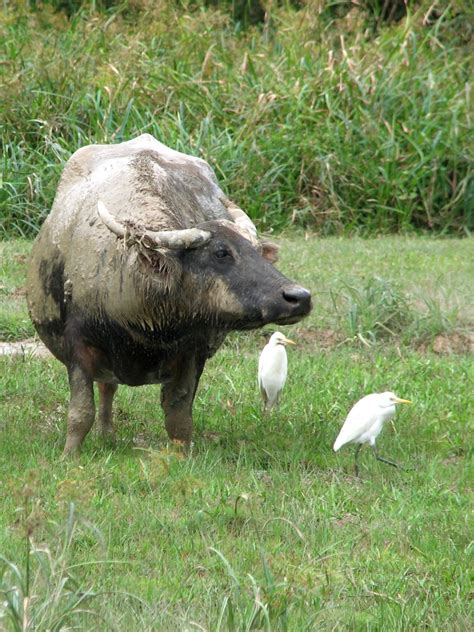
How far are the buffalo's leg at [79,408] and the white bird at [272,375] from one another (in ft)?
3.93

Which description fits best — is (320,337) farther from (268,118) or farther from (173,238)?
(268,118)

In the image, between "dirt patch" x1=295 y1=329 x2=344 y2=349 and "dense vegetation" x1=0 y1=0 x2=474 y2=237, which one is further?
"dense vegetation" x1=0 y1=0 x2=474 y2=237

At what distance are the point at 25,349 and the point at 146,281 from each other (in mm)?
3035

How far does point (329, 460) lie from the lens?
262 inches

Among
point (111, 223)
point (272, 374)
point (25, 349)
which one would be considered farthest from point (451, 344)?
point (111, 223)

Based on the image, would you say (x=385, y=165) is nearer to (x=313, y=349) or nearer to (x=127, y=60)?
(x=127, y=60)

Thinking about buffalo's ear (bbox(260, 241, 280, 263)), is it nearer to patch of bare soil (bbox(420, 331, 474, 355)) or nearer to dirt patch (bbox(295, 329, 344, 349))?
dirt patch (bbox(295, 329, 344, 349))

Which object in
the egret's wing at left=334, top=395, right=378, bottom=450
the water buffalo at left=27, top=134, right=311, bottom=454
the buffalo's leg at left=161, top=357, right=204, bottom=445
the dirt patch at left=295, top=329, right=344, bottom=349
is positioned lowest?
the dirt patch at left=295, top=329, right=344, bottom=349

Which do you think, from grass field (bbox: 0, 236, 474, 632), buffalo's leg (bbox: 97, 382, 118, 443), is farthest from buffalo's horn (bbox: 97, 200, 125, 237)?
buffalo's leg (bbox: 97, 382, 118, 443)

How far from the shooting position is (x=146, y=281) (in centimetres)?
608

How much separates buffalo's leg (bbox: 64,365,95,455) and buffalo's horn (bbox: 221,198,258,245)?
1.04 m

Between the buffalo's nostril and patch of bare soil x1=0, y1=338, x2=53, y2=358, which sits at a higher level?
the buffalo's nostril

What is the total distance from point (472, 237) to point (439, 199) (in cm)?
65

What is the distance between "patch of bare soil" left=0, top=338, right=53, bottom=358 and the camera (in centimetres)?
866
